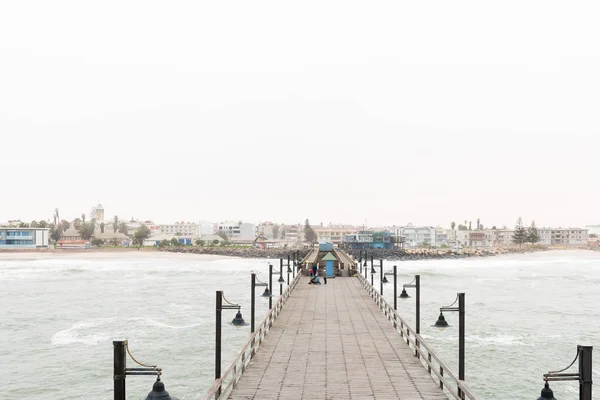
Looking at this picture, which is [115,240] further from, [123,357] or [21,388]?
[123,357]

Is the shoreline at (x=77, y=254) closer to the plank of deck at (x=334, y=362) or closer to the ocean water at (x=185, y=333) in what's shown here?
the ocean water at (x=185, y=333)

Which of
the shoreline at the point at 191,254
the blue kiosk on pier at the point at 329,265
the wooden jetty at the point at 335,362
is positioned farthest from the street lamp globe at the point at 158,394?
the shoreline at the point at 191,254

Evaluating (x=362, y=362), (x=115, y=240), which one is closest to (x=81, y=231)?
(x=115, y=240)

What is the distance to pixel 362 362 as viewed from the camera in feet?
56.9

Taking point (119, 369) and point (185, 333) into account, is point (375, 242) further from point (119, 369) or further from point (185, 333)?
point (119, 369)

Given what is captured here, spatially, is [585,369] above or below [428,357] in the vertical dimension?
above

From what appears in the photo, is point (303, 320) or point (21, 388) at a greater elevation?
point (303, 320)

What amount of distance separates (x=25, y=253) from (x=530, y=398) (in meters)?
146

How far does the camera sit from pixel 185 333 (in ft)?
117

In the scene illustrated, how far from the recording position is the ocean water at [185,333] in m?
25.4

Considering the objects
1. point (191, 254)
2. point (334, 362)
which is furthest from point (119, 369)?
point (191, 254)

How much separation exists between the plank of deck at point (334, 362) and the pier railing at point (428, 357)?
279 mm

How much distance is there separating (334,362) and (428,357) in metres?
2.83

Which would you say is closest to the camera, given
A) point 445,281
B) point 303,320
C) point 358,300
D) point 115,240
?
point 303,320
